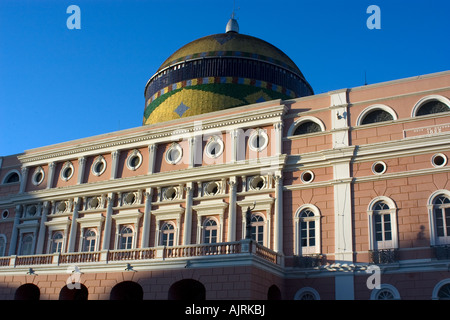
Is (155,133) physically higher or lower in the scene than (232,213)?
higher

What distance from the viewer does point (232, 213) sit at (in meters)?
26.6

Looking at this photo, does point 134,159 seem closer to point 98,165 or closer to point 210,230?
point 98,165

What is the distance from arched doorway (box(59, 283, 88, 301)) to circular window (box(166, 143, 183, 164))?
7.39m

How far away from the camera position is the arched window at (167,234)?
1103 inches

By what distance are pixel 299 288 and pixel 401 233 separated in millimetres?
4739

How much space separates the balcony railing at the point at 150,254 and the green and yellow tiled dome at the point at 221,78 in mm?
Answer: 11140

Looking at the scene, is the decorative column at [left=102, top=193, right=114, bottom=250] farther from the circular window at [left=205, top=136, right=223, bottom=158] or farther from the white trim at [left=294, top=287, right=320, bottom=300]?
the white trim at [left=294, top=287, right=320, bottom=300]

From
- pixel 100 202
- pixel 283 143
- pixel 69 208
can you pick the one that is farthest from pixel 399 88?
pixel 69 208

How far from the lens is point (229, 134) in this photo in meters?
28.1

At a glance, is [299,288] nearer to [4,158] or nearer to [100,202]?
[100,202]

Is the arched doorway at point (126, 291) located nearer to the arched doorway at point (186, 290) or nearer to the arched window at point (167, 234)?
the arched doorway at point (186, 290)

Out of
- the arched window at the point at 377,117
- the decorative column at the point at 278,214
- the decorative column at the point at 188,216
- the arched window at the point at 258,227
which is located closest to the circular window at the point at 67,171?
the decorative column at the point at 188,216

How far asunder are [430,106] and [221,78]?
44.3 feet

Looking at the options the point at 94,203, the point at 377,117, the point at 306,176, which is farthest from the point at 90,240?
the point at 377,117
